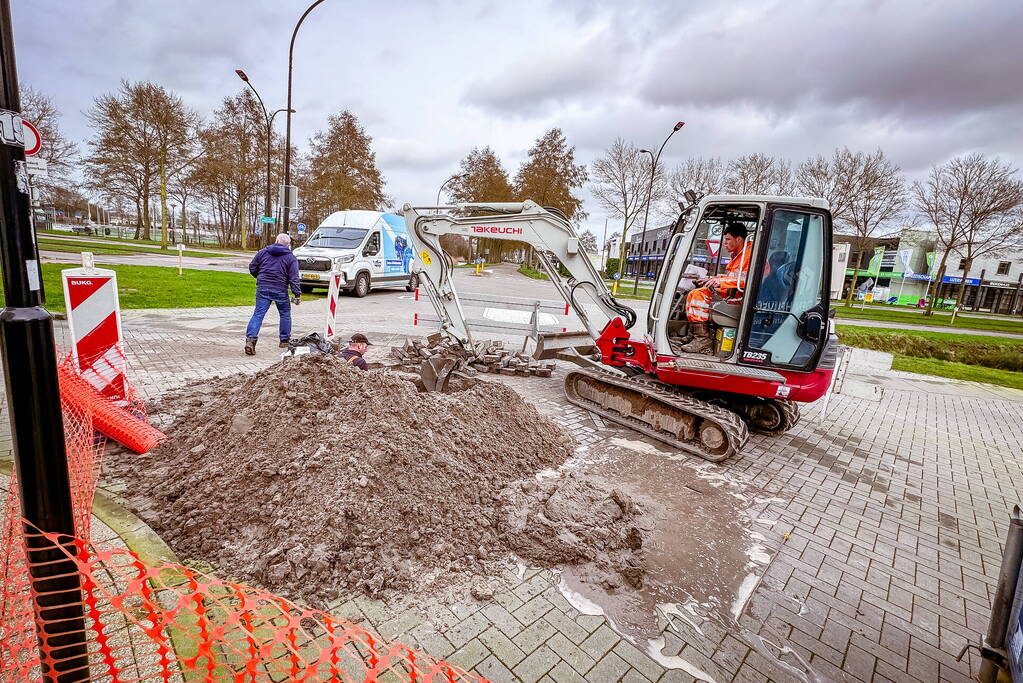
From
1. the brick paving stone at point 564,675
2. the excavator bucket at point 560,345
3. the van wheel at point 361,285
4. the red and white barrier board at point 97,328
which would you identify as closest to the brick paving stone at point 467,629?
the brick paving stone at point 564,675

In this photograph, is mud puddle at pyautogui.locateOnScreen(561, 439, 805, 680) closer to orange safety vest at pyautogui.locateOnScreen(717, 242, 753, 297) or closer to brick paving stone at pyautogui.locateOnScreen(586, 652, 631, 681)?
brick paving stone at pyautogui.locateOnScreen(586, 652, 631, 681)

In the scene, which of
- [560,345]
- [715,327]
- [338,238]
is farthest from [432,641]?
[338,238]

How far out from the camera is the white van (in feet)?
53.1

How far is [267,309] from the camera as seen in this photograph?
324 inches

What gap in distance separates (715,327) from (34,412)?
6.09 metres

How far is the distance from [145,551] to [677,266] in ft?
18.6

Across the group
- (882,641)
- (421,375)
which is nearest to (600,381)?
(421,375)

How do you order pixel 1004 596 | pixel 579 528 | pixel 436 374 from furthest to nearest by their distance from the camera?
pixel 436 374 → pixel 579 528 → pixel 1004 596

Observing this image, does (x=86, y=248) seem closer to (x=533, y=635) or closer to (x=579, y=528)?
(x=579, y=528)

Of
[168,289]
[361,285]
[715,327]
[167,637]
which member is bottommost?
[167,637]

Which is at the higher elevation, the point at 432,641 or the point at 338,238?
the point at 338,238

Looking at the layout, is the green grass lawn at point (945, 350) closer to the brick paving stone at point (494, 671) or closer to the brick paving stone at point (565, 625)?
the brick paving stone at point (565, 625)

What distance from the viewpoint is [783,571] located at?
343 cm

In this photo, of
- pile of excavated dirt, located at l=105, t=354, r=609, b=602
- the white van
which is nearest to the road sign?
pile of excavated dirt, located at l=105, t=354, r=609, b=602
